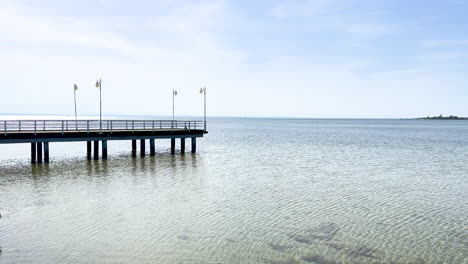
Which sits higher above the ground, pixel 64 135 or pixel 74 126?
pixel 74 126

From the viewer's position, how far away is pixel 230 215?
52.9 feet

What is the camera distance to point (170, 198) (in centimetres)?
1920

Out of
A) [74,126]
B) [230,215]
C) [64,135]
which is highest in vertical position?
[74,126]

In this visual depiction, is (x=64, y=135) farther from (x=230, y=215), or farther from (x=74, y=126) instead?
(x=230, y=215)

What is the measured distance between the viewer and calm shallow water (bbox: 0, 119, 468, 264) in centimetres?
1171

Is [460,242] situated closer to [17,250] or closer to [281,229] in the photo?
[281,229]

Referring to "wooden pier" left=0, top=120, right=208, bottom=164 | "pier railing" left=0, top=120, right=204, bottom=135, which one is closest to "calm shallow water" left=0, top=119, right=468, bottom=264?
"wooden pier" left=0, top=120, right=208, bottom=164

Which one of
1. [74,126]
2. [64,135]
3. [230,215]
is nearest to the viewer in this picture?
[230,215]

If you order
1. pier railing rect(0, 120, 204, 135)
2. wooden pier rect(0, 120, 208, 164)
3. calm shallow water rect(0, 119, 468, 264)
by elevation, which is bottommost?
calm shallow water rect(0, 119, 468, 264)

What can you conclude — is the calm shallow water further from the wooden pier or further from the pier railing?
the pier railing

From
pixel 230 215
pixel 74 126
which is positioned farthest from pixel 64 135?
pixel 230 215

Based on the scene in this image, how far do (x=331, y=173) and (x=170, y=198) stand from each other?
1385 centimetres

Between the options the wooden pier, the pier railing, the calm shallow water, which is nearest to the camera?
the calm shallow water

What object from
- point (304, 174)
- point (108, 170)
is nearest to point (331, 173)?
point (304, 174)
